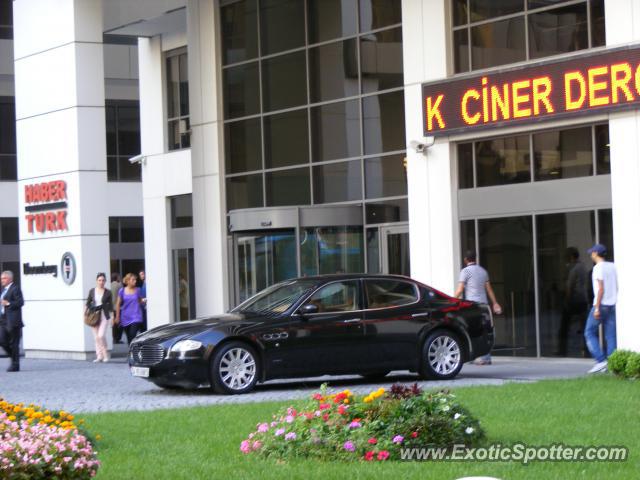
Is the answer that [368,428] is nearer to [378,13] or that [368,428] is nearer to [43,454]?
[43,454]

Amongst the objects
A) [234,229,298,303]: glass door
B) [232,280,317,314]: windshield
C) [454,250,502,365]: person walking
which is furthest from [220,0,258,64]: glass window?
[232,280,317,314]: windshield

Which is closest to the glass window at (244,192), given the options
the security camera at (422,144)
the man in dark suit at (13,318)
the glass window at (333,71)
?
the glass window at (333,71)

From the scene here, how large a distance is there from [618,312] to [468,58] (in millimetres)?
5208

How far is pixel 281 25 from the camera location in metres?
26.5

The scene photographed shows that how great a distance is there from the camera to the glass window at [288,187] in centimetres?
2603

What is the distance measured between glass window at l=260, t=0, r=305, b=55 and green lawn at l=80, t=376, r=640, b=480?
38.6 ft

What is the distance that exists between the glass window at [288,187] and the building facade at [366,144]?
0.05m

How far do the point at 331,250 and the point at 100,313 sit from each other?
4539 millimetres

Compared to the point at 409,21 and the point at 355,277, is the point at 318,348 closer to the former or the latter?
the point at 355,277

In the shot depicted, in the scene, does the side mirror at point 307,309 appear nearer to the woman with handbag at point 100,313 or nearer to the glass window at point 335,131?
the glass window at point 335,131

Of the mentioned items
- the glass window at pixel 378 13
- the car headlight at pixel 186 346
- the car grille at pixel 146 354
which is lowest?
the car grille at pixel 146 354

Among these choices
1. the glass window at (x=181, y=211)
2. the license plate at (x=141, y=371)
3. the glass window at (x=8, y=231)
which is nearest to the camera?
the license plate at (x=141, y=371)

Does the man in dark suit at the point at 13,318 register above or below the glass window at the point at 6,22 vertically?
below

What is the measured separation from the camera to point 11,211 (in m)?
47.4
